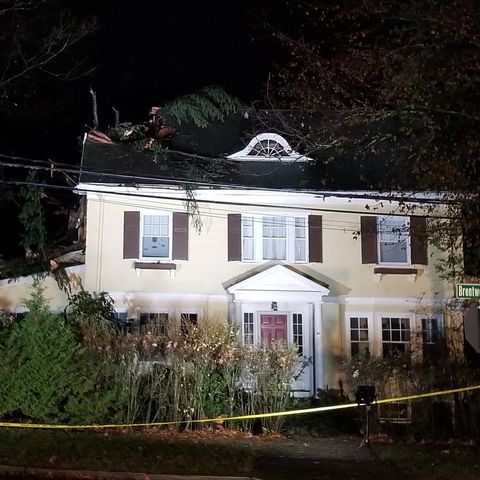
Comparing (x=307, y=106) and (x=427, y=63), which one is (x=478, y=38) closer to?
(x=427, y=63)

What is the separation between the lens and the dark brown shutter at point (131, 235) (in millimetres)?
18778

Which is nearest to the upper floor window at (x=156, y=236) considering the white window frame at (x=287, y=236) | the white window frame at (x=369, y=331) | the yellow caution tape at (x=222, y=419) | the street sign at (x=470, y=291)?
the white window frame at (x=287, y=236)

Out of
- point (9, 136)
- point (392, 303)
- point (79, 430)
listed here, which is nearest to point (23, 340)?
point (79, 430)

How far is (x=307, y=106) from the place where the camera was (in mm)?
15398

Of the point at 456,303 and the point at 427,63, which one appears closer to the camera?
the point at 427,63

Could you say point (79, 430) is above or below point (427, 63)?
below

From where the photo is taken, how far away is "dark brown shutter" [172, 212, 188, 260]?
18859mm

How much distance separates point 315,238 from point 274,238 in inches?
41.5

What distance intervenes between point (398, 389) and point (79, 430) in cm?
624

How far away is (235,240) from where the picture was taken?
18.9m

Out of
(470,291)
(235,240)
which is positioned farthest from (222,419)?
(235,240)

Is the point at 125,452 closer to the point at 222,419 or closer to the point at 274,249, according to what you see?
the point at 222,419

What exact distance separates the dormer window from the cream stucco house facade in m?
0.15

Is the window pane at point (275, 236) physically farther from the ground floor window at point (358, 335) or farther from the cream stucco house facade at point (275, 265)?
the ground floor window at point (358, 335)
